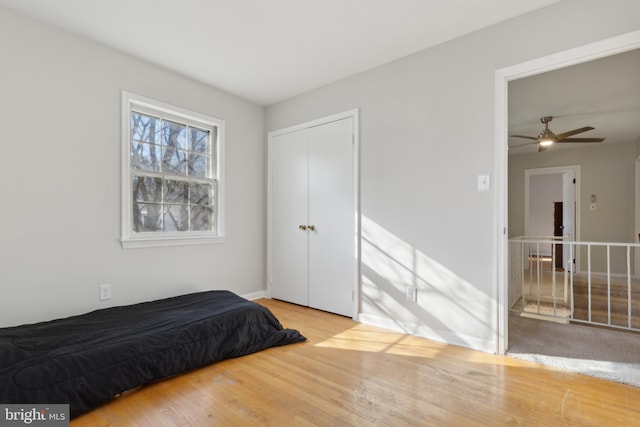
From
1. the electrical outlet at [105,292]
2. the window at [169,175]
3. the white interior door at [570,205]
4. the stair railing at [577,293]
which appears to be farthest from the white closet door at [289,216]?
the white interior door at [570,205]

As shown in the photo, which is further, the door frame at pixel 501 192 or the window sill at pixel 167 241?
the window sill at pixel 167 241

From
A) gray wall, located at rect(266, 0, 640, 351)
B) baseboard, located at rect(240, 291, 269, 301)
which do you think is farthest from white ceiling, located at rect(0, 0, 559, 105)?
baseboard, located at rect(240, 291, 269, 301)

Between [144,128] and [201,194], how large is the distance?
848mm

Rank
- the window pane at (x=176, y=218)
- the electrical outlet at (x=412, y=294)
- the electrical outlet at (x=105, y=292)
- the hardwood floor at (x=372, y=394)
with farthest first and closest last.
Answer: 1. the window pane at (x=176, y=218)
2. the electrical outlet at (x=412, y=294)
3. the electrical outlet at (x=105, y=292)
4. the hardwood floor at (x=372, y=394)

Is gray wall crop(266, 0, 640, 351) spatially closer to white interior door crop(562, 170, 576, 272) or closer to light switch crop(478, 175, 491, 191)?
light switch crop(478, 175, 491, 191)

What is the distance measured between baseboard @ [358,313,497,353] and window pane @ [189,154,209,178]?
7.57 ft

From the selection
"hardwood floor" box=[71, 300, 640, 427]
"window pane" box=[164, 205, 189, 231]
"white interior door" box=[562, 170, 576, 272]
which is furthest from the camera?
"white interior door" box=[562, 170, 576, 272]

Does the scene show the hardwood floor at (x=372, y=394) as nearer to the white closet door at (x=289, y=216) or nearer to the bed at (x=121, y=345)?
the bed at (x=121, y=345)

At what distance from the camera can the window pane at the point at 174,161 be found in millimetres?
3152

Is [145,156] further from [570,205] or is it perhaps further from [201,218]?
[570,205]

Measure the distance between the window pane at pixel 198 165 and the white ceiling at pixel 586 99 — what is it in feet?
11.4

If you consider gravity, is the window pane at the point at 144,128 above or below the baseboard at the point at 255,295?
above

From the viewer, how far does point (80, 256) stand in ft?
8.26

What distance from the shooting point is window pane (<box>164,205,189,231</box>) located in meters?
3.15
